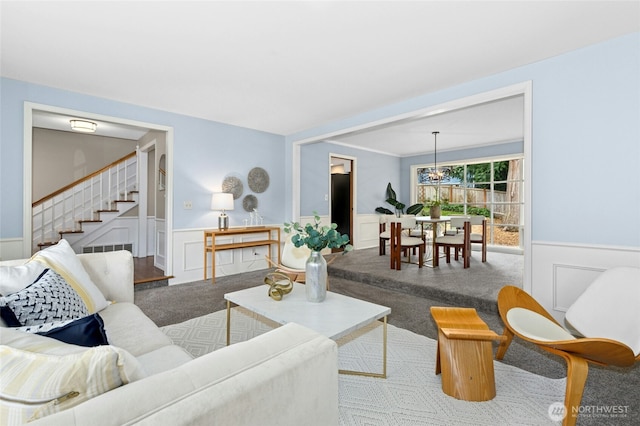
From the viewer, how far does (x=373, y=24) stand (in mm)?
2236

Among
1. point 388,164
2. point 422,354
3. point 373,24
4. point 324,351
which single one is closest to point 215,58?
point 373,24

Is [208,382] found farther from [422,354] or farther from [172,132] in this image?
[172,132]

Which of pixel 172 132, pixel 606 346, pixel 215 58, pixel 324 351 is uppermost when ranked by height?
pixel 215 58

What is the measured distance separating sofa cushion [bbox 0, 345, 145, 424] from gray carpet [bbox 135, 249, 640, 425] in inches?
86.1

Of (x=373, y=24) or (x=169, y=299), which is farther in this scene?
(x=169, y=299)

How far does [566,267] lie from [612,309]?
850 mm

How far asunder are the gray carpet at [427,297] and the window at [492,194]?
131cm

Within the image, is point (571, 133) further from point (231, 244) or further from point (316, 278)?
point (231, 244)

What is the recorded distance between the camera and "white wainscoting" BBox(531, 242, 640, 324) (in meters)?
2.44

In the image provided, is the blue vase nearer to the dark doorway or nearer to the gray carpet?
the gray carpet

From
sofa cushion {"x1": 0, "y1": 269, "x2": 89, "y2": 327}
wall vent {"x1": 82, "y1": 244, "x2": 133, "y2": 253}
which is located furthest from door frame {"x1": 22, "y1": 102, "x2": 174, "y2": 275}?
wall vent {"x1": 82, "y1": 244, "x2": 133, "y2": 253}

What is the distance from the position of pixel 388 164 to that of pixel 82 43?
649 centimetres

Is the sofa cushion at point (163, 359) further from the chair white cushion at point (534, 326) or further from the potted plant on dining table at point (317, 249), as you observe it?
the chair white cushion at point (534, 326)

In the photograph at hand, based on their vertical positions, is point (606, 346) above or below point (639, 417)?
above
